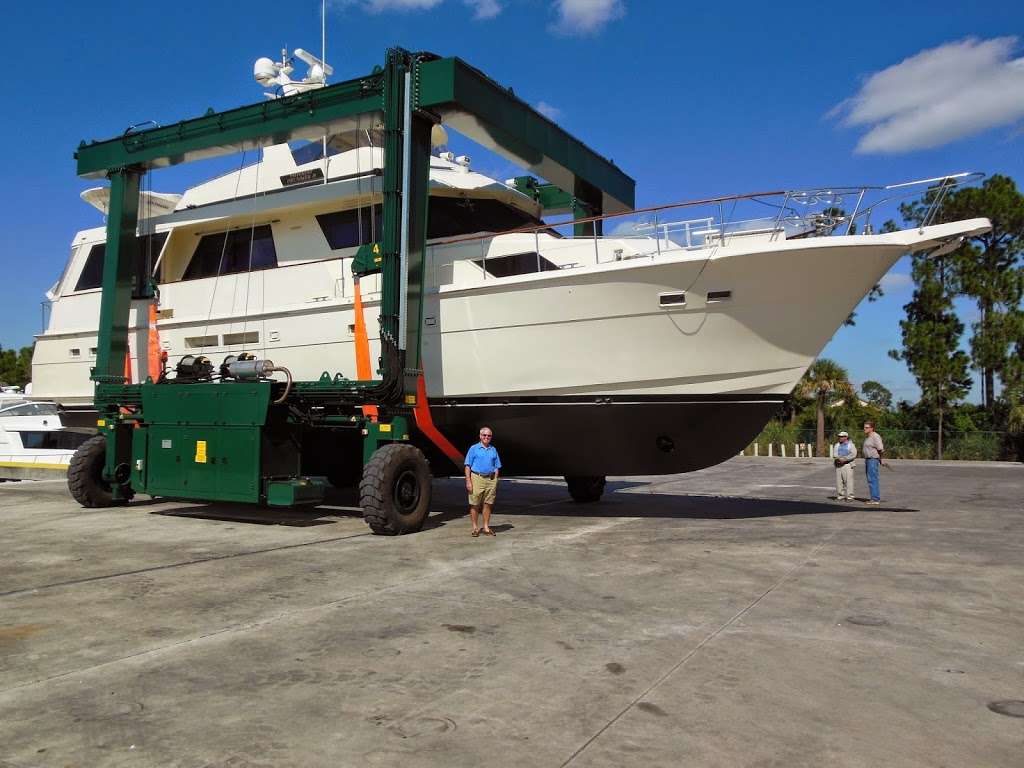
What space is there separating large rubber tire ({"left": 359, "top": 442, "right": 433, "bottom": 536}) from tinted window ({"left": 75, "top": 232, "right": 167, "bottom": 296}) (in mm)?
5692

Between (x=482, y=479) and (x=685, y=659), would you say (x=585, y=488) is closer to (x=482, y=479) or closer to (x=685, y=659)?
(x=482, y=479)

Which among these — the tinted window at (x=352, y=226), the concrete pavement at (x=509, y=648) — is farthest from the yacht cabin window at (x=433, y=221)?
the concrete pavement at (x=509, y=648)

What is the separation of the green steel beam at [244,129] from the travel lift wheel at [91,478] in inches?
159

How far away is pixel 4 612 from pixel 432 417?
5687 millimetres

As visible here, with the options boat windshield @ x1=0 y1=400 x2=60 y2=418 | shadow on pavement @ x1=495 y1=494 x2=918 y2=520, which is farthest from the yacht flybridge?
boat windshield @ x1=0 y1=400 x2=60 y2=418

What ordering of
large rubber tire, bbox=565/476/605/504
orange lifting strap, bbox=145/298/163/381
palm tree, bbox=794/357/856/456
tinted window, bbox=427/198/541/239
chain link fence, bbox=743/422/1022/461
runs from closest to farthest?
tinted window, bbox=427/198/541/239, orange lifting strap, bbox=145/298/163/381, large rubber tire, bbox=565/476/605/504, chain link fence, bbox=743/422/1022/461, palm tree, bbox=794/357/856/456

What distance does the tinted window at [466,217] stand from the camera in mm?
10711

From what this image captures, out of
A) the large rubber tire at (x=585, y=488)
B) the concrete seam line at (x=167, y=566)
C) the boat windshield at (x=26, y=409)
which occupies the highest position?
the boat windshield at (x=26, y=409)

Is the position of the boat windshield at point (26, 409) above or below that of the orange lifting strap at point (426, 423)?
above

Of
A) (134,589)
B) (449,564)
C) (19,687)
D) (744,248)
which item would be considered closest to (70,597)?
(134,589)

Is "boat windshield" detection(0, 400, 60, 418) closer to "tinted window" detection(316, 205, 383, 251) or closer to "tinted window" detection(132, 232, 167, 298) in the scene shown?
"tinted window" detection(132, 232, 167, 298)

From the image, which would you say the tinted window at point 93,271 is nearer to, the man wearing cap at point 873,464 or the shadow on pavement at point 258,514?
the shadow on pavement at point 258,514

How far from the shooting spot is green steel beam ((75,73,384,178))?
9773 millimetres

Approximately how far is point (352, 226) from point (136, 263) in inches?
147
